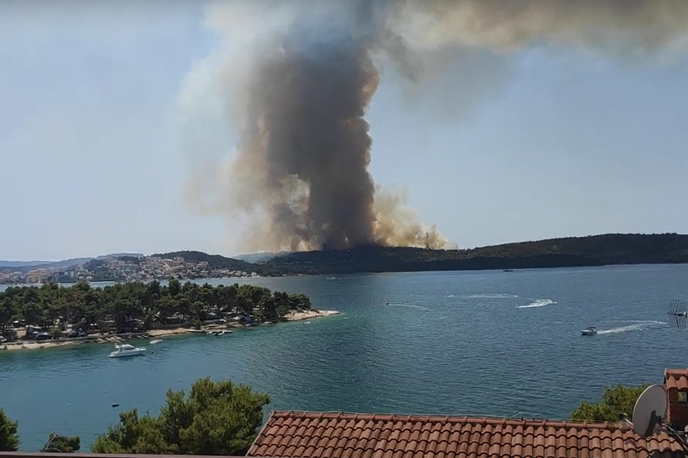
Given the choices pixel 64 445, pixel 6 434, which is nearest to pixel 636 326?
pixel 64 445

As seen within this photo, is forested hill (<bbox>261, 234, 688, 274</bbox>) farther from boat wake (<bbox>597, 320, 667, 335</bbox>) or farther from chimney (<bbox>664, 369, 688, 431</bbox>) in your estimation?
chimney (<bbox>664, 369, 688, 431</bbox>)

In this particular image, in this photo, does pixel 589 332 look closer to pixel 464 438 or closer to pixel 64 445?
pixel 64 445

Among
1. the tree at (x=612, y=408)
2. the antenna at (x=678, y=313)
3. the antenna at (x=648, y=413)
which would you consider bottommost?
the antenna at (x=678, y=313)

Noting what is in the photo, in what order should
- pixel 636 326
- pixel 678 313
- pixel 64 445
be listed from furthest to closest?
pixel 678 313 < pixel 636 326 < pixel 64 445

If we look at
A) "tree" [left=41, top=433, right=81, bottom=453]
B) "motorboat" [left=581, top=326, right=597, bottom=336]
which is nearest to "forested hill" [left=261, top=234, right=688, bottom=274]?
"motorboat" [left=581, top=326, right=597, bottom=336]

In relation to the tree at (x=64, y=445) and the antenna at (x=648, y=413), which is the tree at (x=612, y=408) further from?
the tree at (x=64, y=445)

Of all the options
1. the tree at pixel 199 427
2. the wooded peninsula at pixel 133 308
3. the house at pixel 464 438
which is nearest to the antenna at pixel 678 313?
the wooded peninsula at pixel 133 308

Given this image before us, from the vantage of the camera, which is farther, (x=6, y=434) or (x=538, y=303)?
(x=538, y=303)
